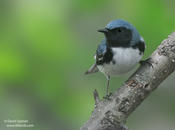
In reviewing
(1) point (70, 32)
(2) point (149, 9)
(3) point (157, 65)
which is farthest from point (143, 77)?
(1) point (70, 32)

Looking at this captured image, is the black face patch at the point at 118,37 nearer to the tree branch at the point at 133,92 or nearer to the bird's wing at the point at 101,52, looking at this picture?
the bird's wing at the point at 101,52

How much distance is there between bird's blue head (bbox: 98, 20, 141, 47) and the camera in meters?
4.21

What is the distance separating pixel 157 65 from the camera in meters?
3.50

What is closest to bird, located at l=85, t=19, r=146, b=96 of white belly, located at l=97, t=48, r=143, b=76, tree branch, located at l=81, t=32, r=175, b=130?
white belly, located at l=97, t=48, r=143, b=76

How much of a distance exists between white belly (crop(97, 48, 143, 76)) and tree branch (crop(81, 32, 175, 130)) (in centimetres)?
41

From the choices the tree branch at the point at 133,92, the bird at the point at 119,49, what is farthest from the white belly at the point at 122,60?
the tree branch at the point at 133,92

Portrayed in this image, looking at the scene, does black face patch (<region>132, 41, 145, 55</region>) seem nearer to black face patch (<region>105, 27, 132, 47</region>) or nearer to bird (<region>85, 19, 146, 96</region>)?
bird (<region>85, 19, 146, 96</region>)

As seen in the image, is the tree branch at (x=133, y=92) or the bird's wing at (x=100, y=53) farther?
the bird's wing at (x=100, y=53)

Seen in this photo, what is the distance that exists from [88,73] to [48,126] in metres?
0.72

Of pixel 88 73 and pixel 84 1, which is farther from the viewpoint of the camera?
pixel 88 73

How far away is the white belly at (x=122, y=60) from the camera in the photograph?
412 cm

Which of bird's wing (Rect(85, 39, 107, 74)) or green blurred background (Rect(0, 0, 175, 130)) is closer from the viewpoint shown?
Answer: green blurred background (Rect(0, 0, 175, 130))

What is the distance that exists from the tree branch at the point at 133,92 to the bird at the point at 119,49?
437 millimetres

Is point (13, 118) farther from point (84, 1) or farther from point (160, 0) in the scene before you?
point (160, 0)
